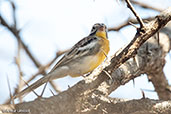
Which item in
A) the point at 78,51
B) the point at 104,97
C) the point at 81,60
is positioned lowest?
the point at 104,97

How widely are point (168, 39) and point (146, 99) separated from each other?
284 cm

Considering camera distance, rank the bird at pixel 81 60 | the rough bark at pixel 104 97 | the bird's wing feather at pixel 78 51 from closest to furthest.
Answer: the rough bark at pixel 104 97 → the bird at pixel 81 60 → the bird's wing feather at pixel 78 51

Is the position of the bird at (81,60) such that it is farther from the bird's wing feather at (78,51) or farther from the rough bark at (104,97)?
the rough bark at (104,97)

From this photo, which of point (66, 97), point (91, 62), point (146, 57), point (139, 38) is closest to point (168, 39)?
point (146, 57)

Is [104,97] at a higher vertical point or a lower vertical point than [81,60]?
lower

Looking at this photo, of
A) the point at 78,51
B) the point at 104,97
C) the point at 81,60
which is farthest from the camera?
the point at 78,51

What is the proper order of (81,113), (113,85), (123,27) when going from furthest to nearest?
Answer: (123,27) < (113,85) < (81,113)

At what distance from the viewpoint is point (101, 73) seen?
4211 mm

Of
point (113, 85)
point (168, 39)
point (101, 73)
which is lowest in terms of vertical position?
point (168, 39)

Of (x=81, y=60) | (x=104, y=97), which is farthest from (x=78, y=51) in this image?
(x=104, y=97)

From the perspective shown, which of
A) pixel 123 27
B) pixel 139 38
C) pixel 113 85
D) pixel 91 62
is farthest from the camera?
pixel 123 27

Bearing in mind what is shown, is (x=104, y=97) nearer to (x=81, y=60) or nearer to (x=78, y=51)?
(x=81, y=60)

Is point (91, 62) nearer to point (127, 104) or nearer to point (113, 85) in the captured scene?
point (113, 85)

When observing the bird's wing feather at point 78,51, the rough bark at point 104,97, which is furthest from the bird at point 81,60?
the rough bark at point 104,97
